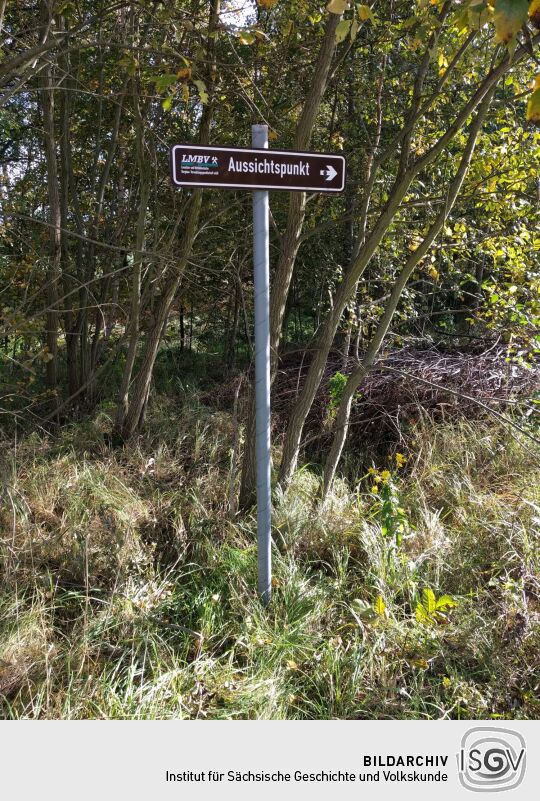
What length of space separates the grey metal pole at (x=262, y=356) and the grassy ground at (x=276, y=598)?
0.72 ft

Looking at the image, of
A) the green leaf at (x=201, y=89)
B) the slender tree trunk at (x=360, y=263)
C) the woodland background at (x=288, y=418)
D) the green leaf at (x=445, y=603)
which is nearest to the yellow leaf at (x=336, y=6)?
the woodland background at (x=288, y=418)

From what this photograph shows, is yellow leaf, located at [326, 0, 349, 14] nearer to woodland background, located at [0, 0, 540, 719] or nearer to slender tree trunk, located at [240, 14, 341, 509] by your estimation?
woodland background, located at [0, 0, 540, 719]

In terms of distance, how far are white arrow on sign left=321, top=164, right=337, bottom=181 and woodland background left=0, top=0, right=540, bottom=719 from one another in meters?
0.52

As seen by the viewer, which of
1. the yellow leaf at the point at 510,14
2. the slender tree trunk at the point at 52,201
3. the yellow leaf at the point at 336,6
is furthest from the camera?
the slender tree trunk at the point at 52,201

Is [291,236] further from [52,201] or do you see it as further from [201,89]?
[52,201]

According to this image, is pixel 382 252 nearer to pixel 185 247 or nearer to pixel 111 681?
pixel 185 247

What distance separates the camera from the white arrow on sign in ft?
8.34

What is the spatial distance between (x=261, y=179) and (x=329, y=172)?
11.7 inches

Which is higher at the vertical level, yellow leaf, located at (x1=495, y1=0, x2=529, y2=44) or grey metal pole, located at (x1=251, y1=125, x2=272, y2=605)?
yellow leaf, located at (x1=495, y1=0, x2=529, y2=44)

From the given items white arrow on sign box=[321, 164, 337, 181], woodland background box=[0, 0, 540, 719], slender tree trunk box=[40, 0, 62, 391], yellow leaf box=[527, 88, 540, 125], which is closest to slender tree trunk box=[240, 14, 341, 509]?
woodland background box=[0, 0, 540, 719]

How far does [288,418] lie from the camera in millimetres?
4477

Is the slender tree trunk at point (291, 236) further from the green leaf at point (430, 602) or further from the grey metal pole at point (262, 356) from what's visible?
the green leaf at point (430, 602)

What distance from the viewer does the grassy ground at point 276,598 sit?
2395 millimetres

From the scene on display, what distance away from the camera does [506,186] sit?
4.41 m
